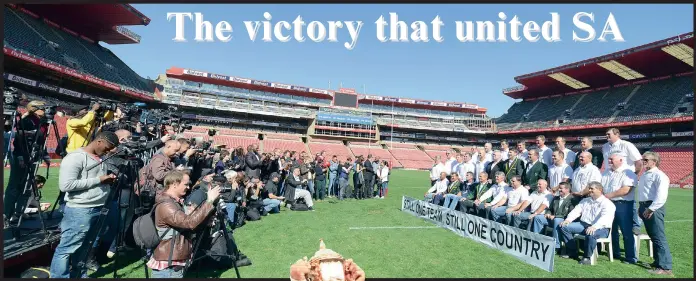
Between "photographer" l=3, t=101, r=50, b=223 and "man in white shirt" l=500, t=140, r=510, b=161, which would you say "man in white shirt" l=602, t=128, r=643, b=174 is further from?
"photographer" l=3, t=101, r=50, b=223

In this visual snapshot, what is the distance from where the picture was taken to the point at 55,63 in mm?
25234

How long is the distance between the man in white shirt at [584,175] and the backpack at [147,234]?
6514mm

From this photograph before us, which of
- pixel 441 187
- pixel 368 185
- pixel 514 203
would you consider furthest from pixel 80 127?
pixel 368 185

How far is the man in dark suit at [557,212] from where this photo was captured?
597cm

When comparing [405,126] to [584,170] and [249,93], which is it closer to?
[249,93]

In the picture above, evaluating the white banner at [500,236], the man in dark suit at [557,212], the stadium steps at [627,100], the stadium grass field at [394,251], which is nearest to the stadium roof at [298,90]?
the stadium steps at [627,100]

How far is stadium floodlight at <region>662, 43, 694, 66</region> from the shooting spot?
30.3m

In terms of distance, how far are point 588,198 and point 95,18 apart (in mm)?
42046

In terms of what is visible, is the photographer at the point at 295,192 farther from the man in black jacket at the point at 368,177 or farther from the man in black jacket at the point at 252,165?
the man in black jacket at the point at 368,177

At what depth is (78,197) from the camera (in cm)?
355

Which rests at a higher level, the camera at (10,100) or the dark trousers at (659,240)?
the camera at (10,100)

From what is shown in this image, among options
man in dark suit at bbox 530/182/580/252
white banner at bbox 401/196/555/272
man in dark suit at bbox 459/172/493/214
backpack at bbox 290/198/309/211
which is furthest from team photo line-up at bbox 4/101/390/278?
man in dark suit at bbox 459/172/493/214

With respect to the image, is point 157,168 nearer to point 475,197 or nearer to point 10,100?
point 10,100

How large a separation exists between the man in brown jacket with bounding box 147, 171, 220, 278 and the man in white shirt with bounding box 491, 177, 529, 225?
6098mm
